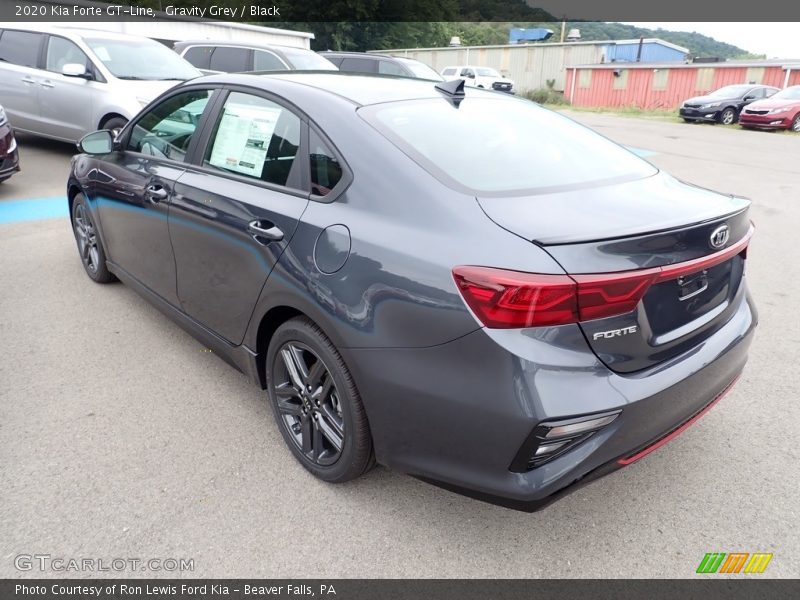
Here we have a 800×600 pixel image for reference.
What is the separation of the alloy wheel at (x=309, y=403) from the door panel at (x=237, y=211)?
1.09ft

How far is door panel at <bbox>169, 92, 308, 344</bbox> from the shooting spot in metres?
2.62

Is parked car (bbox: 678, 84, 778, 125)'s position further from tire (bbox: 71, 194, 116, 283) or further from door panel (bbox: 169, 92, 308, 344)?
door panel (bbox: 169, 92, 308, 344)

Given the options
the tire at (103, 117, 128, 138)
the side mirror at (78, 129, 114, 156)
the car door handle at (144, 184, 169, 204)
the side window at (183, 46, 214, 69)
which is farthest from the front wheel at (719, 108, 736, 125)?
the car door handle at (144, 184, 169, 204)

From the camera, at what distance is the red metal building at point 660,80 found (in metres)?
29.6

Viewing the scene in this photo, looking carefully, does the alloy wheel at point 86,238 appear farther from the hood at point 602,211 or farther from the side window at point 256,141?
the hood at point 602,211

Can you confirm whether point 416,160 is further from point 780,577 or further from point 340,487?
point 780,577

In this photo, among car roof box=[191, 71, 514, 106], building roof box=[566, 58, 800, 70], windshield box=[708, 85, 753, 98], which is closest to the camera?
car roof box=[191, 71, 514, 106]

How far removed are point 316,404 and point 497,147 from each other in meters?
1.37

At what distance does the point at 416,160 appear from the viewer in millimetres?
2318

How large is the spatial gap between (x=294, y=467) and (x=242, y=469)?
9.2 inches

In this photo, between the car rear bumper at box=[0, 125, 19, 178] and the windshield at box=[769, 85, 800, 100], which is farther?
the windshield at box=[769, 85, 800, 100]

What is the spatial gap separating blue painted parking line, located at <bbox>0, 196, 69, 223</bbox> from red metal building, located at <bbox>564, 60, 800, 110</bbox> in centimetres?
3230

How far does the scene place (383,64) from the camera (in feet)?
42.9

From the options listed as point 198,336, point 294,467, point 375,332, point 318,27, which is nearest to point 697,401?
point 375,332
